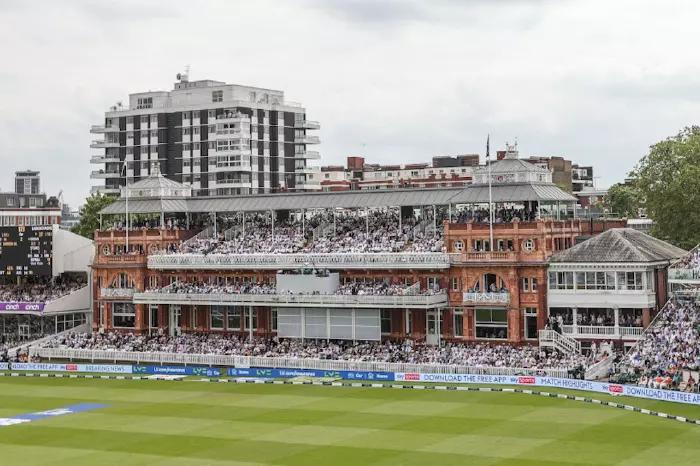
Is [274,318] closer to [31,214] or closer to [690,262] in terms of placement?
[690,262]

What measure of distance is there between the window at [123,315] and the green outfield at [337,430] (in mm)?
19785

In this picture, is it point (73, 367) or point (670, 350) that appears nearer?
point (670, 350)

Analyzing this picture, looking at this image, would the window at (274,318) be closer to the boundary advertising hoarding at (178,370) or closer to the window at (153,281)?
the boundary advertising hoarding at (178,370)

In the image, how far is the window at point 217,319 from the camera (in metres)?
83.7

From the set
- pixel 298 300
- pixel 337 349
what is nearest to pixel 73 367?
pixel 298 300

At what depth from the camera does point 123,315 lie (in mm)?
87812

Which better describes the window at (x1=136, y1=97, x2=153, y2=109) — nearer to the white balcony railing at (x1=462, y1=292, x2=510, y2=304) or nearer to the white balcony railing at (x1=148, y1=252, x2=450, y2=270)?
the white balcony railing at (x1=148, y1=252, x2=450, y2=270)

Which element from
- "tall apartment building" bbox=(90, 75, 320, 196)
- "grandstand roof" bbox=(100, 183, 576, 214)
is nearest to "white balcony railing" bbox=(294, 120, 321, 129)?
"tall apartment building" bbox=(90, 75, 320, 196)

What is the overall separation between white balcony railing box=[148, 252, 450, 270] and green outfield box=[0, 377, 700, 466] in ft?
39.5

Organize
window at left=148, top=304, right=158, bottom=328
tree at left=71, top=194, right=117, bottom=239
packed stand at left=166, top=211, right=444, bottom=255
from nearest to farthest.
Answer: packed stand at left=166, top=211, right=444, bottom=255 < window at left=148, top=304, right=158, bottom=328 < tree at left=71, top=194, right=117, bottom=239

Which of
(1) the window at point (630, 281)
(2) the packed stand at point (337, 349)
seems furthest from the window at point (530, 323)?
(1) the window at point (630, 281)

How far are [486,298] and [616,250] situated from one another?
8.53 m

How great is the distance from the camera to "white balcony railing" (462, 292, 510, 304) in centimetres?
7269

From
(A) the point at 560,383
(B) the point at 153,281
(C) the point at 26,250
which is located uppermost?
(C) the point at 26,250
